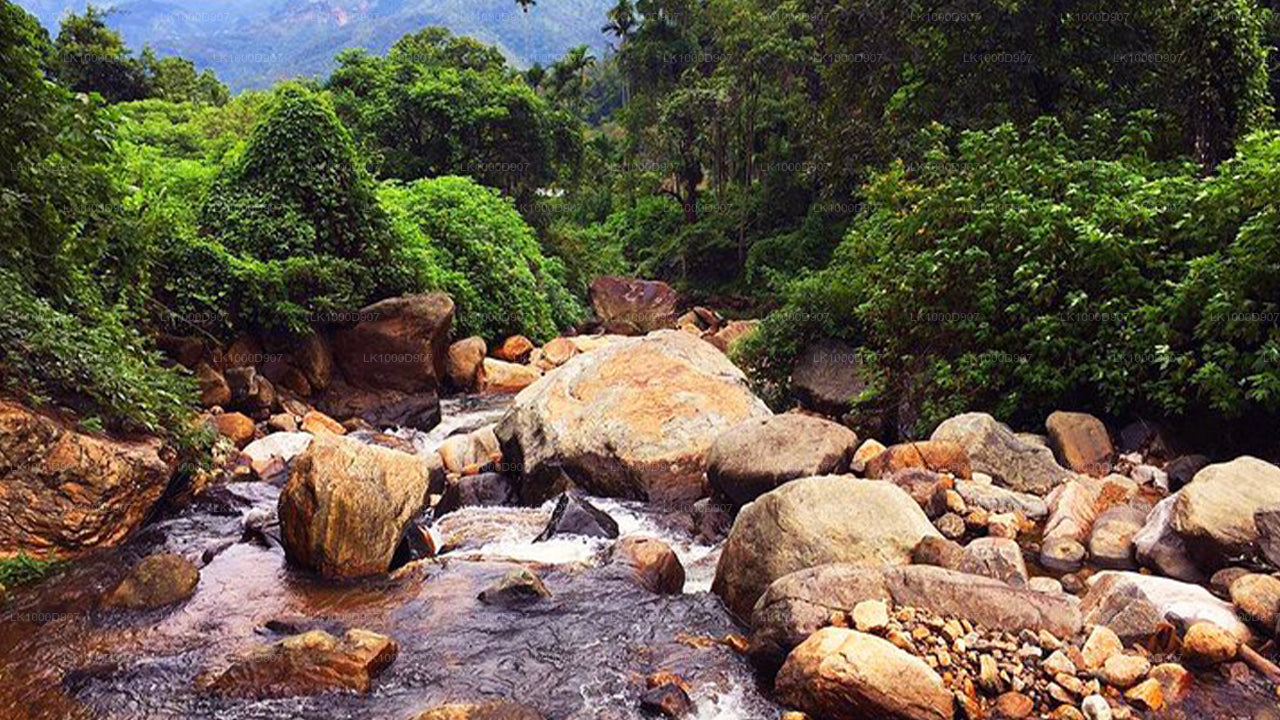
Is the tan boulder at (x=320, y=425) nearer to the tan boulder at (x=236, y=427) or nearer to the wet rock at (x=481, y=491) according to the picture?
the tan boulder at (x=236, y=427)

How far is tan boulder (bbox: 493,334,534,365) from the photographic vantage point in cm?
2069

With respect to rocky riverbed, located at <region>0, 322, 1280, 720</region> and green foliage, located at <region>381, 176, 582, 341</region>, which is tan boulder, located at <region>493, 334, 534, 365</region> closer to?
green foliage, located at <region>381, 176, 582, 341</region>

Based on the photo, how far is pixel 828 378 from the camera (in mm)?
12148

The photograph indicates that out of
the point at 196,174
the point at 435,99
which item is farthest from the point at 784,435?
the point at 435,99

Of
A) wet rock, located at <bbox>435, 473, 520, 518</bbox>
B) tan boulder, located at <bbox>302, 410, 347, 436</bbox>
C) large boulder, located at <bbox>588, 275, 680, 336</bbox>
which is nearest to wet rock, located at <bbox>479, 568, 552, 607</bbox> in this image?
wet rock, located at <bbox>435, 473, 520, 518</bbox>

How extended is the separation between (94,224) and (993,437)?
10269 mm

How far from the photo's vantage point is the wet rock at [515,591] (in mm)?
6777

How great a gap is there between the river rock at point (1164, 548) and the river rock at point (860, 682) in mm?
2453

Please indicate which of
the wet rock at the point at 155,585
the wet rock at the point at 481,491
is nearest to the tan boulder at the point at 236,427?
the wet rock at the point at 481,491

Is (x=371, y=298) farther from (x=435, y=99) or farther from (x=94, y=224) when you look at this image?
(x=435, y=99)

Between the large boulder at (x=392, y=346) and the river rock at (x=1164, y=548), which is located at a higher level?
the large boulder at (x=392, y=346)

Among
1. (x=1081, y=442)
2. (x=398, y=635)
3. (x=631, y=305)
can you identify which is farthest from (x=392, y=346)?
(x=631, y=305)

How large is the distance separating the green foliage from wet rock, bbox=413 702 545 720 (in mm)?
13973

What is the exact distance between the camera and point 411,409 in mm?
14844
